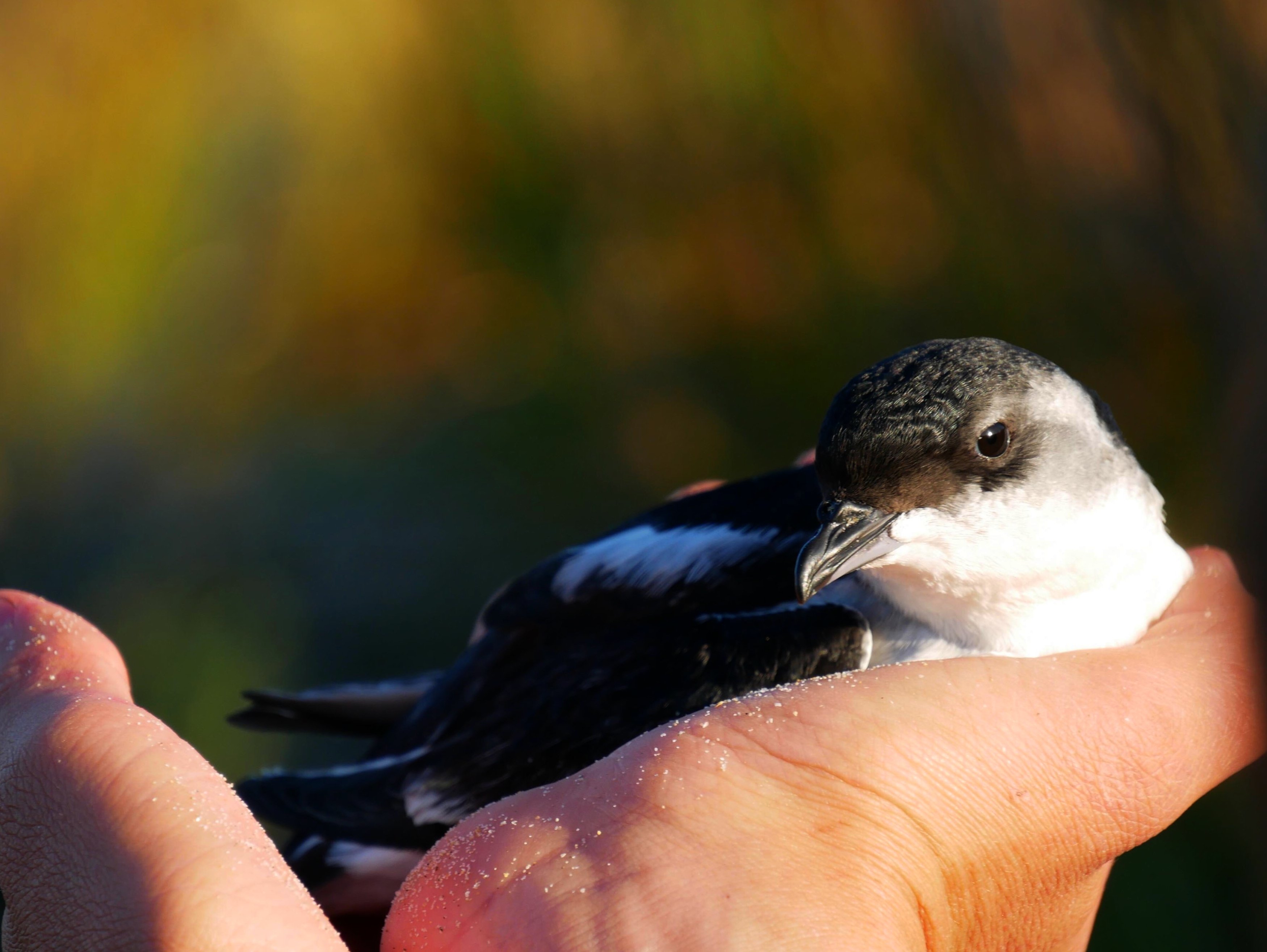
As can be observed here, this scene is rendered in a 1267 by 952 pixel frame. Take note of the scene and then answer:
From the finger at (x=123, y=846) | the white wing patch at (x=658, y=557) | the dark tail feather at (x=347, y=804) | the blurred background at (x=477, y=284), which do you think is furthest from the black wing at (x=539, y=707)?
the blurred background at (x=477, y=284)

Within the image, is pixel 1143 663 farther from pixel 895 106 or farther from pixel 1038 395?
pixel 895 106

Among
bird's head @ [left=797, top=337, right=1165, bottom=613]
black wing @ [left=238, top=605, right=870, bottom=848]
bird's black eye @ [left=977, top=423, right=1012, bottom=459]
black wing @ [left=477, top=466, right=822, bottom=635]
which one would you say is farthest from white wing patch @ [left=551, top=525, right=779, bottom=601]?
bird's black eye @ [left=977, top=423, right=1012, bottom=459]

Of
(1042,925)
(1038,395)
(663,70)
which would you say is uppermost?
(663,70)

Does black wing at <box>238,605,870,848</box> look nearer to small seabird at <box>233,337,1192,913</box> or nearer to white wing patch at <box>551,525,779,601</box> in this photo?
small seabird at <box>233,337,1192,913</box>

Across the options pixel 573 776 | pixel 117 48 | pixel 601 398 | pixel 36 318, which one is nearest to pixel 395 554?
pixel 601 398

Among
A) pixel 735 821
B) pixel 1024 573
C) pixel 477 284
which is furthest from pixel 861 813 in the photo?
pixel 477 284

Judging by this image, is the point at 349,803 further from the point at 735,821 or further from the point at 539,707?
the point at 735,821

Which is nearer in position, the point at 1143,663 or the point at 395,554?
the point at 1143,663
